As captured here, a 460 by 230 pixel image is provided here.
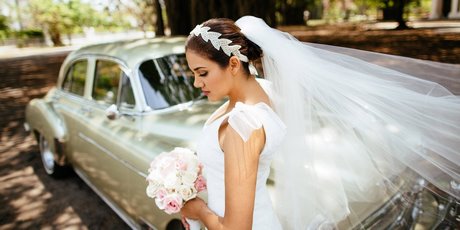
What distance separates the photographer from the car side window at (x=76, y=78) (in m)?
4.15

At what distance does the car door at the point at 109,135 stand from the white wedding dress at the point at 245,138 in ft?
4.81

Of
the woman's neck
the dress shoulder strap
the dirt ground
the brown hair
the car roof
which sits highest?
the brown hair

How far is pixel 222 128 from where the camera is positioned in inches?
57.2

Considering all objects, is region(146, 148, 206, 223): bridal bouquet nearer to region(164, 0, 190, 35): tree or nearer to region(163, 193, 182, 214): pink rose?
region(163, 193, 182, 214): pink rose

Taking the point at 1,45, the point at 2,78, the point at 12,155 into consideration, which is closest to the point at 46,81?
the point at 2,78

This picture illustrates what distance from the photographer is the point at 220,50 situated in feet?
4.83

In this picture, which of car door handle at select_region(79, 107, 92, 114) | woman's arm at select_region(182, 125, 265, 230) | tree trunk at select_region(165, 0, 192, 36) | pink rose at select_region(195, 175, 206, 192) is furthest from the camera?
tree trunk at select_region(165, 0, 192, 36)

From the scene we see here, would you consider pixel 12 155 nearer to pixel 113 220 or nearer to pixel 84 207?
pixel 84 207

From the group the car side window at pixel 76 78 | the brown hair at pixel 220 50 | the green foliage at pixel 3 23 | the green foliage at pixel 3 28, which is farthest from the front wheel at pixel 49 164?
the green foliage at pixel 3 23

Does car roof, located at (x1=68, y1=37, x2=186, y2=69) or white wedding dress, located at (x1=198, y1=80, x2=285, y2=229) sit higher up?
car roof, located at (x1=68, y1=37, x2=186, y2=69)

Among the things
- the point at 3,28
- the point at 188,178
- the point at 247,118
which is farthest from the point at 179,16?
the point at 3,28

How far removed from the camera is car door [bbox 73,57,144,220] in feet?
10.3

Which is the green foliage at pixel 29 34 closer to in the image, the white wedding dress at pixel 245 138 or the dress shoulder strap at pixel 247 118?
the white wedding dress at pixel 245 138

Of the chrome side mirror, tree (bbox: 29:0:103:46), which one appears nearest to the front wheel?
the chrome side mirror
